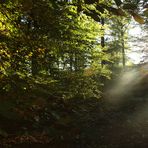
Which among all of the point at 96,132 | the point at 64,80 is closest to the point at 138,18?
the point at 64,80

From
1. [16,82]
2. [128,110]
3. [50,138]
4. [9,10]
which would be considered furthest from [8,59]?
[128,110]

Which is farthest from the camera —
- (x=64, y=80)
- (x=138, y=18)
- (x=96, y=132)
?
(x=96, y=132)

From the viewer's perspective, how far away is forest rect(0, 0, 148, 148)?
2625mm

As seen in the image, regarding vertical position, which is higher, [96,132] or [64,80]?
[64,80]

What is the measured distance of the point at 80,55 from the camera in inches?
398

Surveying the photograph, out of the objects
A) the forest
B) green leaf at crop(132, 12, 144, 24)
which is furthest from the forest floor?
green leaf at crop(132, 12, 144, 24)

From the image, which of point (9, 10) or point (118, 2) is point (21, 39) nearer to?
point (9, 10)

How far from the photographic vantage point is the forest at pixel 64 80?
8.61ft

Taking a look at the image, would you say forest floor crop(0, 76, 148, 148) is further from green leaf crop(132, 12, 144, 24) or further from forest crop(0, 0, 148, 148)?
green leaf crop(132, 12, 144, 24)

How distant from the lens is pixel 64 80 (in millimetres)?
9336

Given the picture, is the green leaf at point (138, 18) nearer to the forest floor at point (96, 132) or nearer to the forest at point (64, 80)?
the forest at point (64, 80)

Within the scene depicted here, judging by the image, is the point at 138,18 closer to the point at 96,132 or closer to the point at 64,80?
the point at 64,80

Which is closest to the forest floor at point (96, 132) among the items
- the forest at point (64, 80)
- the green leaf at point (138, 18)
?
the forest at point (64, 80)

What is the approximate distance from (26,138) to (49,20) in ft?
23.9
